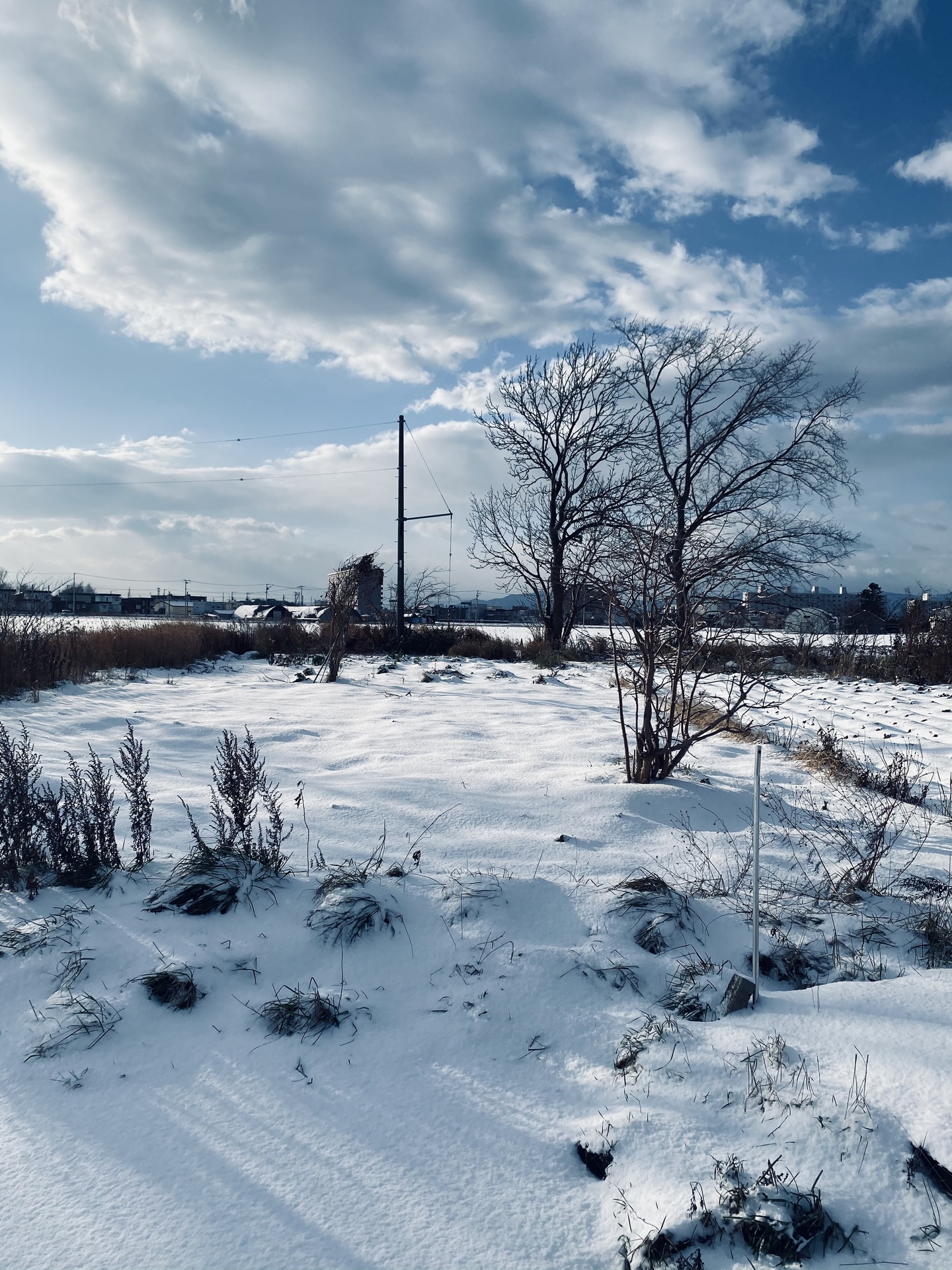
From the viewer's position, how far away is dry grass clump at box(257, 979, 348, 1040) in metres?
2.30

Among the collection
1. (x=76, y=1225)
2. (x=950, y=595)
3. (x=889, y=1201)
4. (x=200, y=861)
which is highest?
(x=950, y=595)

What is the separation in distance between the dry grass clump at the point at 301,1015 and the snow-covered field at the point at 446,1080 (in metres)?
0.04

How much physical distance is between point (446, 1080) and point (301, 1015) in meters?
0.55

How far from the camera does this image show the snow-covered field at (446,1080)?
5.45 feet

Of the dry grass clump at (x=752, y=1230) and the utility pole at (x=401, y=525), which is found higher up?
the utility pole at (x=401, y=525)

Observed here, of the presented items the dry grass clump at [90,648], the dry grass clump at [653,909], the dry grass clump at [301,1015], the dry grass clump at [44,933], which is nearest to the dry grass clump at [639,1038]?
the dry grass clump at [653,909]

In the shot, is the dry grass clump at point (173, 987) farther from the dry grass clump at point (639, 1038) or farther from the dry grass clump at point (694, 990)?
the dry grass clump at point (694, 990)

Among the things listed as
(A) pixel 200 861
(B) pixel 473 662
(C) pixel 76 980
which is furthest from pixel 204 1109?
(B) pixel 473 662

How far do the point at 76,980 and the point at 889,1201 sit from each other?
8.29 ft

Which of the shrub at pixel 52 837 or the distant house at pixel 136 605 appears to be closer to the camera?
the shrub at pixel 52 837

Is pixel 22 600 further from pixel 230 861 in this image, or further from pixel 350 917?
pixel 350 917

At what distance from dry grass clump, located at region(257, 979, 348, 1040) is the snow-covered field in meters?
0.04

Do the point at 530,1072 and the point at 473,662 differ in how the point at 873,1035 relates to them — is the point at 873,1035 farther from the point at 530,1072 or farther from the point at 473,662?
the point at 473,662

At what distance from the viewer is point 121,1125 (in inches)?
77.1
